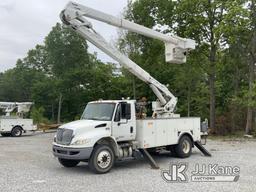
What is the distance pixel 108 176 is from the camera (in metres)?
10.2

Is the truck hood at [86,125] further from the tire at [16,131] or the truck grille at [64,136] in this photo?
the tire at [16,131]

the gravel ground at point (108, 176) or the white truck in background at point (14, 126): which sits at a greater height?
the white truck in background at point (14, 126)

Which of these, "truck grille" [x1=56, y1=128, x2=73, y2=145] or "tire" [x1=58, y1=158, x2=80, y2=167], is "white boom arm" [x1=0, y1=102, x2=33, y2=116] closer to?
"tire" [x1=58, y1=158, x2=80, y2=167]

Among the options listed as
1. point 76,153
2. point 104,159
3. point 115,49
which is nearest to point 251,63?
point 115,49

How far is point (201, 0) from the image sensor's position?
24969 millimetres

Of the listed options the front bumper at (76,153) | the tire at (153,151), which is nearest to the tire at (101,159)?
the front bumper at (76,153)

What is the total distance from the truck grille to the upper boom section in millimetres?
3805

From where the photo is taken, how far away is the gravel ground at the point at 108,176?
8664 millimetres

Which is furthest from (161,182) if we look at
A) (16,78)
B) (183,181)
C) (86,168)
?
(16,78)

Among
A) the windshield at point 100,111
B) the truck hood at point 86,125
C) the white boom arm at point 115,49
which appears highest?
the white boom arm at point 115,49

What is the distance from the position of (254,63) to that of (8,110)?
738 inches

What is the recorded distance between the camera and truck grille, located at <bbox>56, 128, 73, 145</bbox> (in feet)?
34.7

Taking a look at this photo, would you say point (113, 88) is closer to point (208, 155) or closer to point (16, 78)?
point (16, 78)

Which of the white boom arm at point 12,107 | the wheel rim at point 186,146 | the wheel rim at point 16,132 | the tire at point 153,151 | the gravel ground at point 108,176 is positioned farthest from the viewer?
the white boom arm at point 12,107
